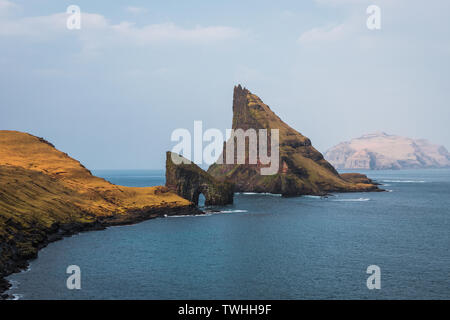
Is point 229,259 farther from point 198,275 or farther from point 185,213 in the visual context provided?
point 185,213

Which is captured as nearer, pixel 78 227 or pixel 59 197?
pixel 78 227

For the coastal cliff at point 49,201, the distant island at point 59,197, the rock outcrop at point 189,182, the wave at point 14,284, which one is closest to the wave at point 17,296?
the coastal cliff at point 49,201

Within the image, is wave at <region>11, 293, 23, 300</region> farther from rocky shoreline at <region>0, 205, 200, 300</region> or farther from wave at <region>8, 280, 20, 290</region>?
wave at <region>8, 280, 20, 290</region>

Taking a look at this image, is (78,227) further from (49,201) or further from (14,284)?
(14,284)

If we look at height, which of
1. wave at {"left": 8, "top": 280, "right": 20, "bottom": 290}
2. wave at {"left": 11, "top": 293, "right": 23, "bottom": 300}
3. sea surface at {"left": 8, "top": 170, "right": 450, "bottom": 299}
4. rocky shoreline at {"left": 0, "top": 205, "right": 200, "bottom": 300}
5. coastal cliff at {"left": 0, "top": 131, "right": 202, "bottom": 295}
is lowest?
sea surface at {"left": 8, "top": 170, "right": 450, "bottom": 299}

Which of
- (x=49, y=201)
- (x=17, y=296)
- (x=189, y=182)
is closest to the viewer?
(x=17, y=296)


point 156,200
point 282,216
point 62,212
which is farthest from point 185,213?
point 62,212

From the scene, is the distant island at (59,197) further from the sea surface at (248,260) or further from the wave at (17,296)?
the sea surface at (248,260)

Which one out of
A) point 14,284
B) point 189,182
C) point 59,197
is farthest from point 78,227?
point 189,182

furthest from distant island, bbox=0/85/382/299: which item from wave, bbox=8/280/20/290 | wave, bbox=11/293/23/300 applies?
wave, bbox=11/293/23/300
